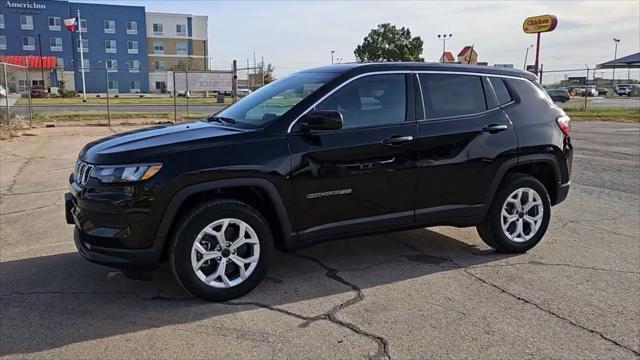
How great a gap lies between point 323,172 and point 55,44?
8623 cm

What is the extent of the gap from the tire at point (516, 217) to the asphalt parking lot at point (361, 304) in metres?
0.16

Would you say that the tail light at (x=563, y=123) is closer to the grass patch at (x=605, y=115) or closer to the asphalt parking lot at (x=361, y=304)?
the asphalt parking lot at (x=361, y=304)

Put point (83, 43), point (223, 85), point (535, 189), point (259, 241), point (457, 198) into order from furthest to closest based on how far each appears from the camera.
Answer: point (83, 43) → point (223, 85) → point (535, 189) → point (457, 198) → point (259, 241)

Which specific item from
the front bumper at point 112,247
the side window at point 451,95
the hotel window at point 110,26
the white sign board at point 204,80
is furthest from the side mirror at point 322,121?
the hotel window at point 110,26

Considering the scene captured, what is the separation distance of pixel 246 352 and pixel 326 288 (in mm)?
1197

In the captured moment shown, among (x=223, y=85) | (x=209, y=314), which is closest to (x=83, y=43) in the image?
(x=223, y=85)

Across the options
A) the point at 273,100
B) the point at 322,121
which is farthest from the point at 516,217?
the point at 273,100

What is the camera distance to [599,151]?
44.0ft

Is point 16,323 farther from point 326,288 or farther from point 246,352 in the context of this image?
point 326,288

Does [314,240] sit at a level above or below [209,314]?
above

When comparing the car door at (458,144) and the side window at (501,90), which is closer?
the car door at (458,144)

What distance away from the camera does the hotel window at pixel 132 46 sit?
274 feet

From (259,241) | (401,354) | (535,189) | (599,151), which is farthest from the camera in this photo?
(599,151)

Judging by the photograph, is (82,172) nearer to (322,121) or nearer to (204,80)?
(322,121)
